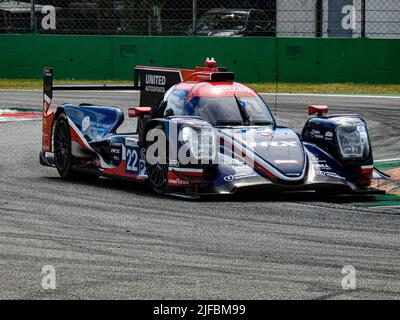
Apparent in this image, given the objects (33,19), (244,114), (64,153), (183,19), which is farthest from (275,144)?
(33,19)

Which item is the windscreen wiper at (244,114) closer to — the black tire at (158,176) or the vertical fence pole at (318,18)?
the black tire at (158,176)

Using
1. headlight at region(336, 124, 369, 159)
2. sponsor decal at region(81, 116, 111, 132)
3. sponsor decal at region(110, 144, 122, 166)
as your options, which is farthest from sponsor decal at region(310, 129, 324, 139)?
sponsor decal at region(81, 116, 111, 132)

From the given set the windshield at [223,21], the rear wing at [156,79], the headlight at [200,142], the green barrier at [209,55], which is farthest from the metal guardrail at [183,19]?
the headlight at [200,142]

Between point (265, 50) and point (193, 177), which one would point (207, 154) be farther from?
point (265, 50)

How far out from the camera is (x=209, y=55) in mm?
25500

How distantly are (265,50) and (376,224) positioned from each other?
15.9 meters

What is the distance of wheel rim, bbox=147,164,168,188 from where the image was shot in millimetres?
11359

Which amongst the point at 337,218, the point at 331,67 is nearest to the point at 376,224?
the point at 337,218

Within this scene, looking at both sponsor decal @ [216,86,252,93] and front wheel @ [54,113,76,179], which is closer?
sponsor decal @ [216,86,252,93]

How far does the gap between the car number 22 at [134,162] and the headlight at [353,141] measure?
2022 mm

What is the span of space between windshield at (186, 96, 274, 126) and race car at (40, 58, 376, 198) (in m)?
0.01

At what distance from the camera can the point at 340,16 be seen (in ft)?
87.0

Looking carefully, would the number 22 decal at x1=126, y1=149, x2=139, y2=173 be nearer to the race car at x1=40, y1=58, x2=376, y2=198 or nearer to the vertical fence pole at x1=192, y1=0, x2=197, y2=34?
the race car at x1=40, y1=58, x2=376, y2=198
